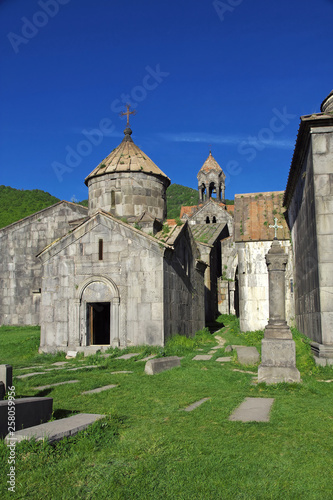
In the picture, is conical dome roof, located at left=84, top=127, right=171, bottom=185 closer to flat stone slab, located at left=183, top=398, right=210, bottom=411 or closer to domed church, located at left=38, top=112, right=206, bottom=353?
domed church, located at left=38, top=112, right=206, bottom=353

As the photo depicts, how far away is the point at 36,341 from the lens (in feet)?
47.7

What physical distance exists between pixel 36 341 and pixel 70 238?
384 cm


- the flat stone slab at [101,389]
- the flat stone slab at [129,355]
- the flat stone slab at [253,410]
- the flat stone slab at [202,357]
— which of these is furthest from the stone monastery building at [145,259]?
the flat stone slab at [101,389]

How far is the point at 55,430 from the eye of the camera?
3863 millimetres

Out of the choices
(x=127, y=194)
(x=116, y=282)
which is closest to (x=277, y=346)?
(x=116, y=282)

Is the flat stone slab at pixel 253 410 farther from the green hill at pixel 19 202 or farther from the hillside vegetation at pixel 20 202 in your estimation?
the green hill at pixel 19 202

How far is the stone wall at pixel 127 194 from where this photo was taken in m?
15.3

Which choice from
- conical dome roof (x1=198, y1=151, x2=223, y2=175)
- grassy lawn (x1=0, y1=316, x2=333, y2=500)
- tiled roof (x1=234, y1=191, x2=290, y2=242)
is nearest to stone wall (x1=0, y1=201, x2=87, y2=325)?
tiled roof (x1=234, y1=191, x2=290, y2=242)

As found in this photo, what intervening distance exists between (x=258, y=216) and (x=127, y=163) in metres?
5.90

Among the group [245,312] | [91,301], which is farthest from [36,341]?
[245,312]

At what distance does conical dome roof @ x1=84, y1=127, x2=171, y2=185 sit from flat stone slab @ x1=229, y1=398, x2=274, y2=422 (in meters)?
10.8

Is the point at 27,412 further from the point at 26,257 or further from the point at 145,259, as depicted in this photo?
the point at 26,257

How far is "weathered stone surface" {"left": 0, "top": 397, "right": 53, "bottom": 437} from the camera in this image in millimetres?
3891

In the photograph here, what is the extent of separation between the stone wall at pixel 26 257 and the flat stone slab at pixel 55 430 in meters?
15.7
